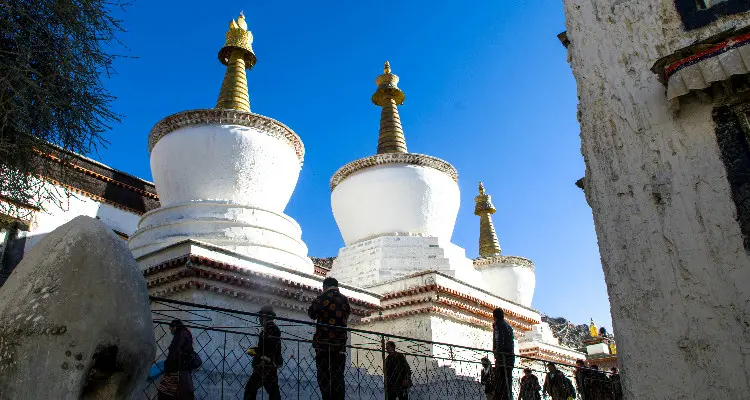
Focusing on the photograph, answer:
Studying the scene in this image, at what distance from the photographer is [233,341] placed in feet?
27.8

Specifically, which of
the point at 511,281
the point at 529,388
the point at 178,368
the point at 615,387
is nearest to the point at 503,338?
the point at 529,388

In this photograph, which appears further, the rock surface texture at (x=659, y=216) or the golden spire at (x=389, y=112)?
the golden spire at (x=389, y=112)

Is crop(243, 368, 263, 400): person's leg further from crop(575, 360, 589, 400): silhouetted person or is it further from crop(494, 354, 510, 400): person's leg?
crop(575, 360, 589, 400): silhouetted person

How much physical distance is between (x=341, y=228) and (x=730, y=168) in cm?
1148

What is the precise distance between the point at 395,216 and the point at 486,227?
27.9 feet

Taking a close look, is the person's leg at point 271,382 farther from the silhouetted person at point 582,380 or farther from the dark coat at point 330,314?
the silhouetted person at point 582,380

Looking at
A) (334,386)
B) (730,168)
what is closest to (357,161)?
(334,386)

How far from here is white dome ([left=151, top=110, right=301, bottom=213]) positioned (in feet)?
37.3

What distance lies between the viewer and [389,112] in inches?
666

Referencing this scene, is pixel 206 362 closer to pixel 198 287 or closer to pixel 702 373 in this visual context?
pixel 198 287

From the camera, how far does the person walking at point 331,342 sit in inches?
245

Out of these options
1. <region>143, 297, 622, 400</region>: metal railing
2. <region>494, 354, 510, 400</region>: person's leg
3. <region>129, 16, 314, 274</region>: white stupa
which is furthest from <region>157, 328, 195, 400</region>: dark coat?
<region>129, 16, 314, 274</region>: white stupa

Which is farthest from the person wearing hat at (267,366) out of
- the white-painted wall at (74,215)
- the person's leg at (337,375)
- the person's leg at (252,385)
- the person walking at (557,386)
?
the white-painted wall at (74,215)

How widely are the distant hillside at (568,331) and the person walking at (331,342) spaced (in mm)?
27355
